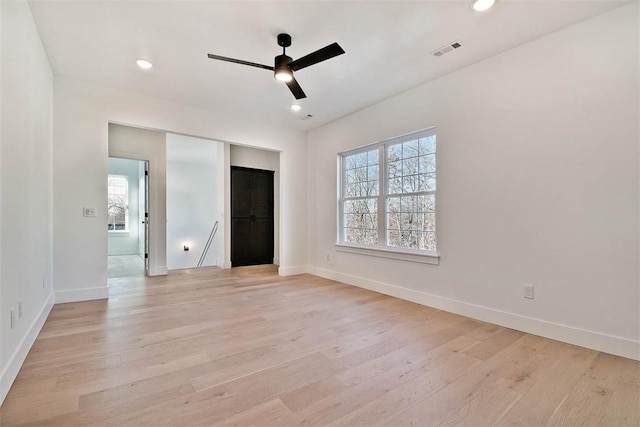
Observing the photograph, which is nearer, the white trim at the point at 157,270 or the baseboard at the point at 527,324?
the baseboard at the point at 527,324

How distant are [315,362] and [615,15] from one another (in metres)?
3.49

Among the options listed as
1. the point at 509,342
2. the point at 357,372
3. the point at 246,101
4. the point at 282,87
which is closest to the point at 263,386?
the point at 357,372

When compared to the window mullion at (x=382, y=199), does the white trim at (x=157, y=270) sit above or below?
below

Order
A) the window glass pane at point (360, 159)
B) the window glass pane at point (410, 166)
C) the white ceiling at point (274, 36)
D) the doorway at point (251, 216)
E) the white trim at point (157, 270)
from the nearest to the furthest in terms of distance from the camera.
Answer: the white ceiling at point (274, 36)
the window glass pane at point (410, 166)
the window glass pane at point (360, 159)
the white trim at point (157, 270)
the doorway at point (251, 216)

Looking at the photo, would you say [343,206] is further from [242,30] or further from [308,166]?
[242,30]

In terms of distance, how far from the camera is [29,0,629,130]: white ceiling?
229 cm

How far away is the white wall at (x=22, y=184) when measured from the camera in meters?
1.79

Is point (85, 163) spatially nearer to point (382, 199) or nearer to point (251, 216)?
point (251, 216)

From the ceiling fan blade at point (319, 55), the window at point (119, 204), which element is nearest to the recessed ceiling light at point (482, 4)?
the ceiling fan blade at point (319, 55)

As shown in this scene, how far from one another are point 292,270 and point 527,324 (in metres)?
3.61

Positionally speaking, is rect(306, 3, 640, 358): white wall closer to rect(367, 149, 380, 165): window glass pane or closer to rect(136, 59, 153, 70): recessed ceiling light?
rect(367, 149, 380, 165): window glass pane

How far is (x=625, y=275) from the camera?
87.2 inches

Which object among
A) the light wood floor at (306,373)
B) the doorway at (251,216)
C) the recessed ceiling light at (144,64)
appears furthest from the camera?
the doorway at (251,216)

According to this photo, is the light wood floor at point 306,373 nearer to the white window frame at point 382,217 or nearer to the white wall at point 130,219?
the white window frame at point 382,217
